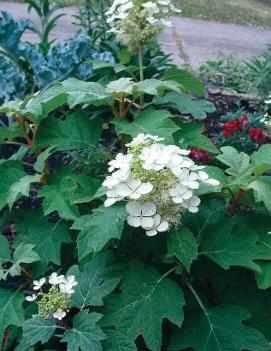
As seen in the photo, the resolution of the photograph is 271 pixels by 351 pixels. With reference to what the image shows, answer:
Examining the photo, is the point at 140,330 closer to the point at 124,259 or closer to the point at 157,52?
the point at 124,259

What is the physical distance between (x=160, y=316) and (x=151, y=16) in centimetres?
119

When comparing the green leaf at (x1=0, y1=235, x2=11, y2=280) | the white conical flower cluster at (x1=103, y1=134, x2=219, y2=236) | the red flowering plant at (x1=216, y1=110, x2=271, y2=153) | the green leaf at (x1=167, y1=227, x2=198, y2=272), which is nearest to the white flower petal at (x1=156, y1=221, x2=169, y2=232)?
the white conical flower cluster at (x1=103, y1=134, x2=219, y2=236)

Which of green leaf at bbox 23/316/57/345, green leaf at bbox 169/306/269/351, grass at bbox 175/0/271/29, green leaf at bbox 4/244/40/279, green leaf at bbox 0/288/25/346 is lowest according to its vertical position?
grass at bbox 175/0/271/29

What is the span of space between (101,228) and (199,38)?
649cm

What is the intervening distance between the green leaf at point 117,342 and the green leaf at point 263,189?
0.57m

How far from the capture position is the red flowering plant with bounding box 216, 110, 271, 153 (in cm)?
355

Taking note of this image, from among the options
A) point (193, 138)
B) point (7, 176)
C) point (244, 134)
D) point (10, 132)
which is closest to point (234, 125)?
point (244, 134)

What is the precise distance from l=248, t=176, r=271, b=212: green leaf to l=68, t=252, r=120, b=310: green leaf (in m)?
0.51

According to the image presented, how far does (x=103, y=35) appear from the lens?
4.42 m

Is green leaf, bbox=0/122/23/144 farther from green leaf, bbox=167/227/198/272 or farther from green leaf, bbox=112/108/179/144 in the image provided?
green leaf, bbox=167/227/198/272

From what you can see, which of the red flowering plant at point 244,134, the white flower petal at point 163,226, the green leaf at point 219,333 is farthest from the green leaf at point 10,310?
the red flowering plant at point 244,134

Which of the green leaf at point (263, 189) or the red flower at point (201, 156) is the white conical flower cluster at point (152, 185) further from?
the red flower at point (201, 156)

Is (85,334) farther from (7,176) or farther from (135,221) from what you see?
(7,176)

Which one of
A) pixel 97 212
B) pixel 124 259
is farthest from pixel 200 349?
pixel 97 212
